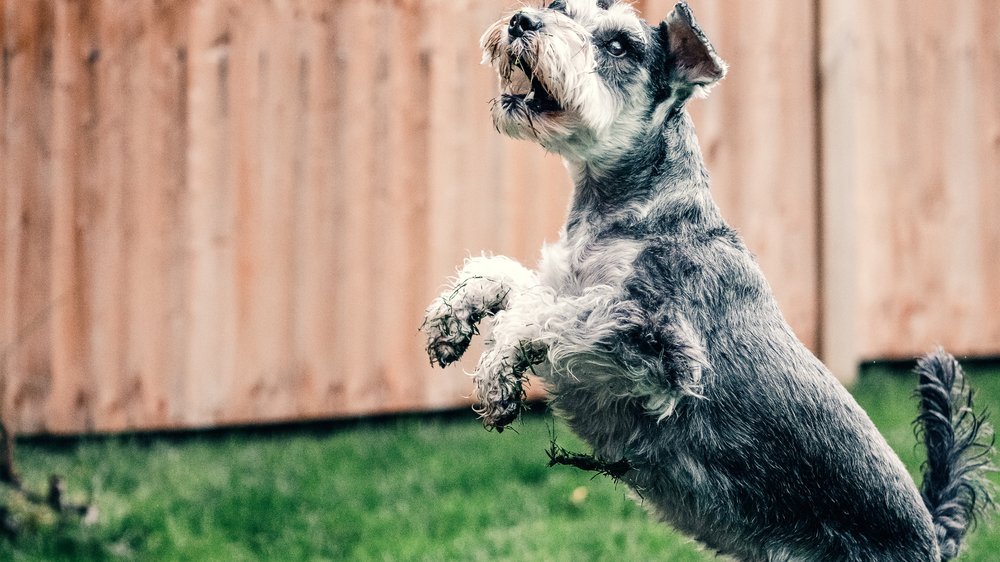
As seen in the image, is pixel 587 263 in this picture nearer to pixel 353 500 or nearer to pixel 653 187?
pixel 653 187

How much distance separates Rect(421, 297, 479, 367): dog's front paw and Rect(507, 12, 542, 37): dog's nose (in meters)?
0.58

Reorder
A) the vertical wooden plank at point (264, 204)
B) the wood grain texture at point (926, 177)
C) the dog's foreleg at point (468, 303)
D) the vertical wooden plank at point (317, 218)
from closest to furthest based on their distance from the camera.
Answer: the dog's foreleg at point (468, 303) < the vertical wooden plank at point (264, 204) < the vertical wooden plank at point (317, 218) < the wood grain texture at point (926, 177)

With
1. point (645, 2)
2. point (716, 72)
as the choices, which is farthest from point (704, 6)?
point (716, 72)

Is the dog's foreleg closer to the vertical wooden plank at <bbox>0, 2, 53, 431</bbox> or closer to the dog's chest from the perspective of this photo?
the dog's chest

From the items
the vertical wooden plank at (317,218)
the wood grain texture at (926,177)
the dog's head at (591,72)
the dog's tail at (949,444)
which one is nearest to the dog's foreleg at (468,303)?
the dog's head at (591,72)

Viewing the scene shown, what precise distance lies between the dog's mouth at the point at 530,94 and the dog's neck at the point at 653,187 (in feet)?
0.60

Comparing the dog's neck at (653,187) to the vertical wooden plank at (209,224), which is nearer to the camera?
the dog's neck at (653,187)

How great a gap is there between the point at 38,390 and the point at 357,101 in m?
2.24

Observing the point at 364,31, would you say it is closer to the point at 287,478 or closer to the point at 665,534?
the point at 287,478

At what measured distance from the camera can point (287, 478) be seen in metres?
4.98

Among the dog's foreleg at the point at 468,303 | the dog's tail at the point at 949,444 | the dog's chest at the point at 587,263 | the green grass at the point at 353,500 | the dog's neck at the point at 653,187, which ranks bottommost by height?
the green grass at the point at 353,500

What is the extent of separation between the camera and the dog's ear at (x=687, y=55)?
2.17 m

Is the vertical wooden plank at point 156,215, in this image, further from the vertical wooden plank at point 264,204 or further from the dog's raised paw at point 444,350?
the dog's raised paw at point 444,350

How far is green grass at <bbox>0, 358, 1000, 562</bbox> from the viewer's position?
4.21m
